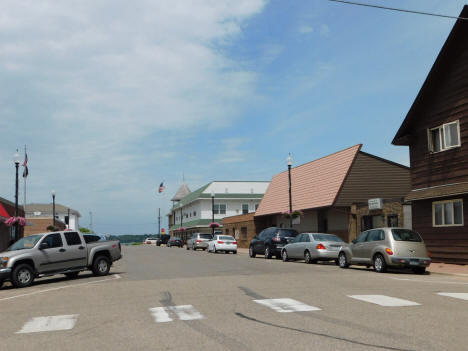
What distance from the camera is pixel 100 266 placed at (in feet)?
62.7

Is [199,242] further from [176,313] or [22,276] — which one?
[176,313]

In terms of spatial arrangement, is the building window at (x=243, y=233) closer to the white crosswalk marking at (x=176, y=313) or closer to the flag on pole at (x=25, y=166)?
the flag on pole at (x=25, y=166)

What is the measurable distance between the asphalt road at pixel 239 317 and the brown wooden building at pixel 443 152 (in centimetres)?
802

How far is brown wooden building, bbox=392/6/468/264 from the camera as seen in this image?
71.5 feet

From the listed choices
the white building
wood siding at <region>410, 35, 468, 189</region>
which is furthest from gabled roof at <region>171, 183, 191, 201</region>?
wood siding at <region>410, 35, 468, 189</region>

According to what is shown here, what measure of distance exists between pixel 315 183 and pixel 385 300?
28003 mm

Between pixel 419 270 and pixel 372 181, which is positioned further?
pixel 372 181

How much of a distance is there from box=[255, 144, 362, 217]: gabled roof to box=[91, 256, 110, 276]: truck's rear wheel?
18.1 metres

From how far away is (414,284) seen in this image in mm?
14297

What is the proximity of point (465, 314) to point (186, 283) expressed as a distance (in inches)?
315

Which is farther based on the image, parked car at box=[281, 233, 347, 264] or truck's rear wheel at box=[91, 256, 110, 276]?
parked car at box=[281, 233, 347, 264]

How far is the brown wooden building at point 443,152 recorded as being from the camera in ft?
71.5

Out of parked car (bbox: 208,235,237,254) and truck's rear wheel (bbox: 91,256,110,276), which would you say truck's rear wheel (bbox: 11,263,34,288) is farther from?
parked car (bbox: 208,235,237,254)

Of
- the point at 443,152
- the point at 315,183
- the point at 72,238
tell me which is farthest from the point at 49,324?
the point at 315,183
